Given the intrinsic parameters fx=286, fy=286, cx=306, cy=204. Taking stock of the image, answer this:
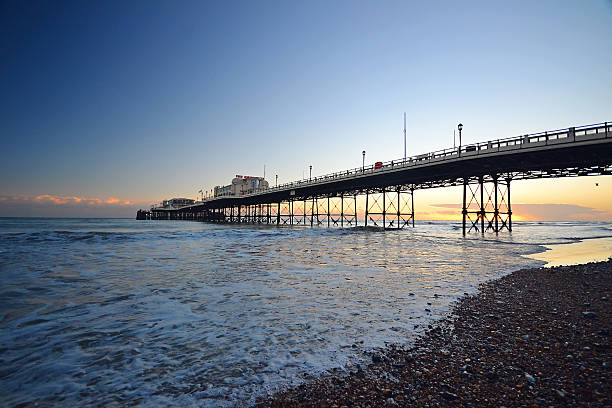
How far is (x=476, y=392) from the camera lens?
3051 mm

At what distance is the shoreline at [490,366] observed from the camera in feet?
9.72

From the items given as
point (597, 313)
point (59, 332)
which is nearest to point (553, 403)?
point (597, 313)

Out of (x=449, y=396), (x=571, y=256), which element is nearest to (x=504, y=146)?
(x=571, y=256)

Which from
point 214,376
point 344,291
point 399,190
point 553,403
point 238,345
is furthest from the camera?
point 399,190

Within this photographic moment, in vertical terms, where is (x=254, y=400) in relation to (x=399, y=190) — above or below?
below

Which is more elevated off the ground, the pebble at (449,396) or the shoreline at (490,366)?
the pebble at (449,396)

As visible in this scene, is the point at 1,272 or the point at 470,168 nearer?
the point at 1,272

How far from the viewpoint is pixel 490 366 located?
141 inches

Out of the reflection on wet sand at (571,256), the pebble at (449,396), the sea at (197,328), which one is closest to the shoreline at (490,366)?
the pebble at (449,396)

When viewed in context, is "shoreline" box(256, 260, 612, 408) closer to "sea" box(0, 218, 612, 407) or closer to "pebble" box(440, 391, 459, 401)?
"pebble" box(440, 391, 459, 401)

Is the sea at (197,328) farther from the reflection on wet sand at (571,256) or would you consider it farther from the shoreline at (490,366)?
the reflection on wet sand at (571,256)

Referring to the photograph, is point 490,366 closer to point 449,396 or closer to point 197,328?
point 449,396

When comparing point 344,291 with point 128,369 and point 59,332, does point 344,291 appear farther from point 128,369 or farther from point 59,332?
point 59,332

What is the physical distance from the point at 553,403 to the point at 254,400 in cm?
301
